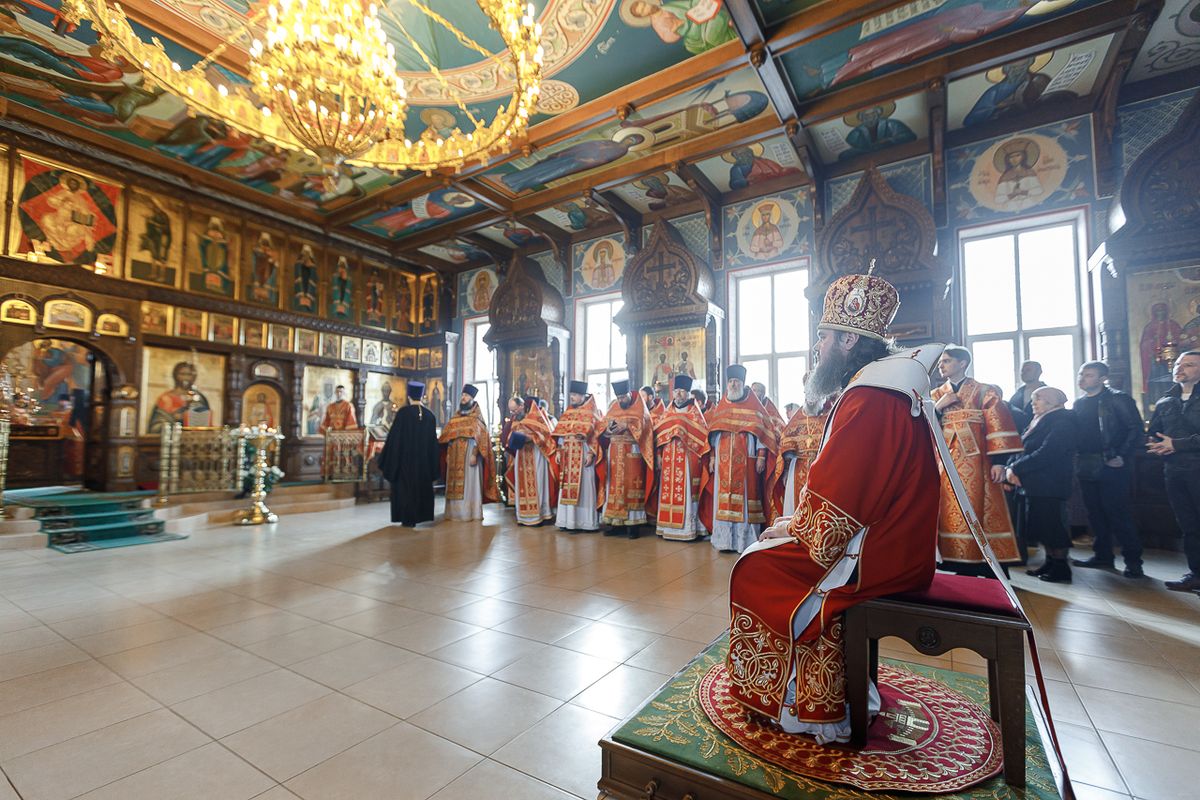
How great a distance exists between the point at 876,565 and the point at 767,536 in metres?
0.44

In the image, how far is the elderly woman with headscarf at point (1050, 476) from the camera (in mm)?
5305

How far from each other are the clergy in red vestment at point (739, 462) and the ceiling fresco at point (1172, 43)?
22.8 feet

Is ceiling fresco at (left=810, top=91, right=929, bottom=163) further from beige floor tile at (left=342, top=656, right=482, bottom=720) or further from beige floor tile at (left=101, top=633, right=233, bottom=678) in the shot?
beige floor tile at (left=101, top=633, right=233, bottom=678)

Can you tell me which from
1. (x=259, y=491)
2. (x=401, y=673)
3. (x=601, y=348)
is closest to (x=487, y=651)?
(x=401, y=673)

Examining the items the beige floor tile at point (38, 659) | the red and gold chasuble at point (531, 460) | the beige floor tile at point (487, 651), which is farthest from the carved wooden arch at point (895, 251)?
the beige floor tile at point (38, 659)

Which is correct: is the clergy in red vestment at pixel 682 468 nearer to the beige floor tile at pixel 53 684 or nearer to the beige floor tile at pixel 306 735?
the beige floor tile at pixel 306 735

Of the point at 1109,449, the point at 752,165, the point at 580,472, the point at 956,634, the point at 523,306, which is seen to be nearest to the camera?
the point at 956,634

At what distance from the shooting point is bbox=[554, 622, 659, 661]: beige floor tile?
3496 mm

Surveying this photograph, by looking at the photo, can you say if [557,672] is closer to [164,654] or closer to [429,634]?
[429,634]

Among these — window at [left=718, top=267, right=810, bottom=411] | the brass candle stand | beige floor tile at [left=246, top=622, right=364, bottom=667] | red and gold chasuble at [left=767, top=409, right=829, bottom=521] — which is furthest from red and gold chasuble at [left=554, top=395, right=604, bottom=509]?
the brass candle stand

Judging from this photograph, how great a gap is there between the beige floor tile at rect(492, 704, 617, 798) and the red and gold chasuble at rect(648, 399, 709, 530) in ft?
16.6

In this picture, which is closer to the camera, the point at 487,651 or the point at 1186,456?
the point at 487,651

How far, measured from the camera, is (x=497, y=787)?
214 cm

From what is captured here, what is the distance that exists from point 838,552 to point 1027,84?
9847 millimetres
